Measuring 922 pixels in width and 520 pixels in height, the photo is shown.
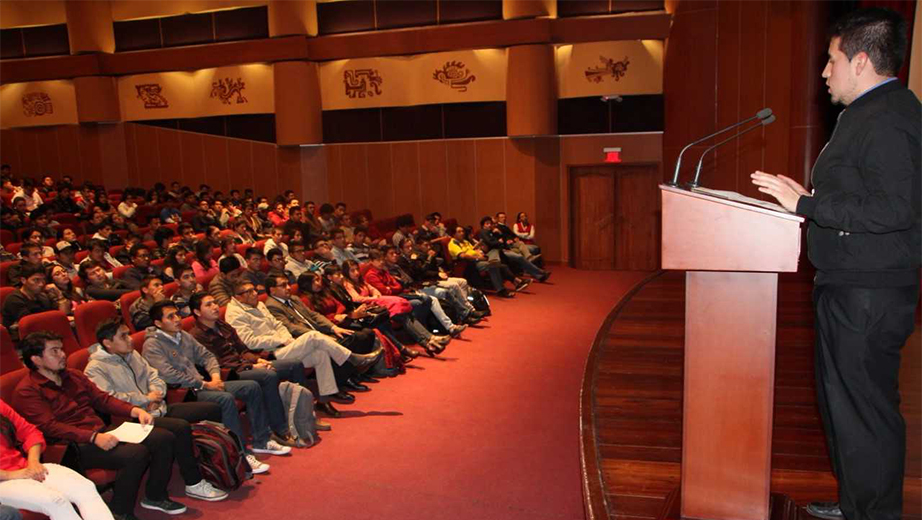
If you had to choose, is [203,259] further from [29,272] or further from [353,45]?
[353,45]

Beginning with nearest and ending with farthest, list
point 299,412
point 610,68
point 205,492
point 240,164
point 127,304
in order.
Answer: point 205,492, point 299,412, point 127,304, point 610,68, point 240,164

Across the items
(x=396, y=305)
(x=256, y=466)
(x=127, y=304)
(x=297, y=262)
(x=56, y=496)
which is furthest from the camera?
(x=297, y=262)

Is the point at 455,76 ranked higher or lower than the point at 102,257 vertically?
higher

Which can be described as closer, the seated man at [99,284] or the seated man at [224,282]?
the seated man at [224,282]

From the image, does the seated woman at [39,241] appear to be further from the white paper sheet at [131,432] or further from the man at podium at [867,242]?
the man at podium at [867,242]

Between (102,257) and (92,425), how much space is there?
11.1 ft

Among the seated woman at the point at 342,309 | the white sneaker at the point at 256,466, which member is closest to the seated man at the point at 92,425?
the white sneaker at the point at 256,466

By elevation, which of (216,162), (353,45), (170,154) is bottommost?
(216,162)

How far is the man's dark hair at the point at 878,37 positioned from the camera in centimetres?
155

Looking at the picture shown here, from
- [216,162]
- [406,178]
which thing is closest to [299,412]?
[406,178]

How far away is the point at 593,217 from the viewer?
11.0m

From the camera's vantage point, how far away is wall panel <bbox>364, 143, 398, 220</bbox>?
11.8m

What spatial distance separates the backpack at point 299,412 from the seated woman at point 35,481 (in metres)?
1.32

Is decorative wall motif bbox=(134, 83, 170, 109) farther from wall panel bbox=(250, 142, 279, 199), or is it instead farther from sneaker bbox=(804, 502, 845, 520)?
sneaker bbox=(804, 502, 845, 520)
